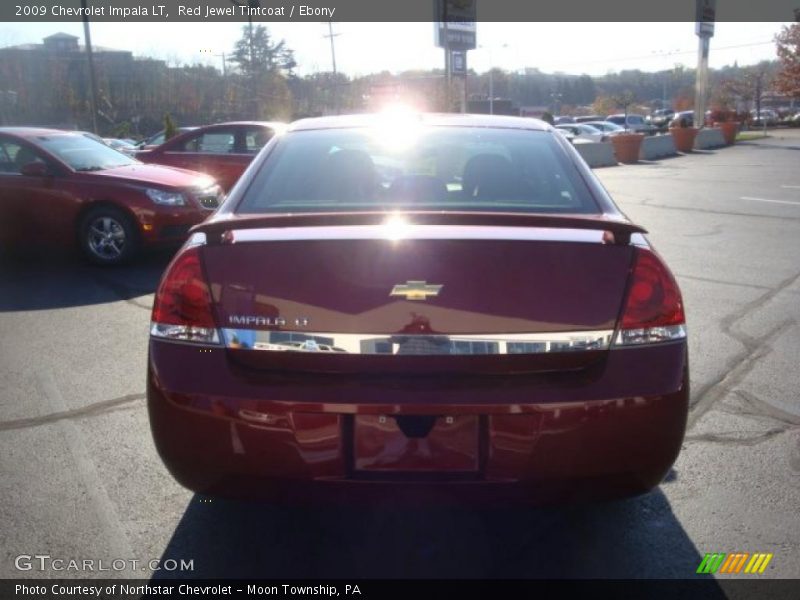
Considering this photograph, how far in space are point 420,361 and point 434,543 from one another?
89cm

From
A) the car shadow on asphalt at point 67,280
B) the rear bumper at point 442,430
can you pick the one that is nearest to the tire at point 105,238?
the car shadow on asphalt at point 67,280

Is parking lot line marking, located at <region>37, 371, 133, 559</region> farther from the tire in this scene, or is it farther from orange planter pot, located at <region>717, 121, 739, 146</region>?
orange planter pot, located at <region>717, 121, 739, 146</region>

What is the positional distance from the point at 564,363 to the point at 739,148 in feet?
113

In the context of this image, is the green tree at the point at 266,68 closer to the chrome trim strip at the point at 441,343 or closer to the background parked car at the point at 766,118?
the background parked car at the point at 766,118

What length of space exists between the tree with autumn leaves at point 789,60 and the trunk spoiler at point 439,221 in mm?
61128

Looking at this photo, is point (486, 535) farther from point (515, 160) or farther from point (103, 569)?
point (515, 160)

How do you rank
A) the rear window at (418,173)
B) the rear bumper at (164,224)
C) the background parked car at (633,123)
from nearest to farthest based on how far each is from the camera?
the rear window at (418,173) < the rear bumper at (164,224) < the background parked car at (633,123)

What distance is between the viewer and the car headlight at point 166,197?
8203mm

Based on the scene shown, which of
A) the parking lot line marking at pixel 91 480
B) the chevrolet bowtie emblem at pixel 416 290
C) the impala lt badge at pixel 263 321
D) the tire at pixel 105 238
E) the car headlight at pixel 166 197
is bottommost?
the parking lot line marking at pixel 91 480

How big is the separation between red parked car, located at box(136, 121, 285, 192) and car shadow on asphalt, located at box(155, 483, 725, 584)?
941 cm

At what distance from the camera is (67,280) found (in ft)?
25.3

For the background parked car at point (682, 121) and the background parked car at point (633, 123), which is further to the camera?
the background parked car at point (633, 123)

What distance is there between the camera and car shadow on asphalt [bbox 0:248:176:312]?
6.86 m

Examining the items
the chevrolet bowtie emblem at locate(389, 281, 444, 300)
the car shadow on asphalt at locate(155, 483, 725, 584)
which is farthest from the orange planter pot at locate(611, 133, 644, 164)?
the chevrolet bowtie emblem at locate(389, 281, 444, 300)
